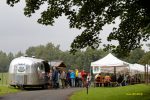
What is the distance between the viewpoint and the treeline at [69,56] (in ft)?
381

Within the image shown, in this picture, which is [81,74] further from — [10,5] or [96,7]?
[10,5]

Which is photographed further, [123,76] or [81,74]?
[123,76]

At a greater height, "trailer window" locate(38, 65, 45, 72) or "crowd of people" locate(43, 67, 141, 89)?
"trailer window" locate(38, 65, 45, 72)

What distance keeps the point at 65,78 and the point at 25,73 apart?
224 inches

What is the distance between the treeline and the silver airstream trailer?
2362 inches

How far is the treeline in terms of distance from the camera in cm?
11600

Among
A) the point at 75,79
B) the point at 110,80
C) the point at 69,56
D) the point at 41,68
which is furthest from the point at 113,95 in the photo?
the point at 69,56

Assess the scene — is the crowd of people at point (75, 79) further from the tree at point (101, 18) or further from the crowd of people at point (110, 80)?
the tree at point (101, 18)

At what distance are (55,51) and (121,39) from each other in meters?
119

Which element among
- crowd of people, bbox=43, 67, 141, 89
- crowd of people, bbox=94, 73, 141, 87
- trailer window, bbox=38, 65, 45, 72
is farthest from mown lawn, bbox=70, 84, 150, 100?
crowd of people, bbox=94, 73, 141, 87

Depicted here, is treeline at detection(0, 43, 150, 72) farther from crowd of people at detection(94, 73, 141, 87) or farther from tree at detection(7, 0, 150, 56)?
tree at detection(7, 0, 150, 56)

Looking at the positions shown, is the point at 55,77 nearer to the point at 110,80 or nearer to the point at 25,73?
the point at 25,73

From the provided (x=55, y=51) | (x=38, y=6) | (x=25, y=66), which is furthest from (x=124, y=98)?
(x=55, y=51)

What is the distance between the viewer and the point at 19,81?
3659cm
